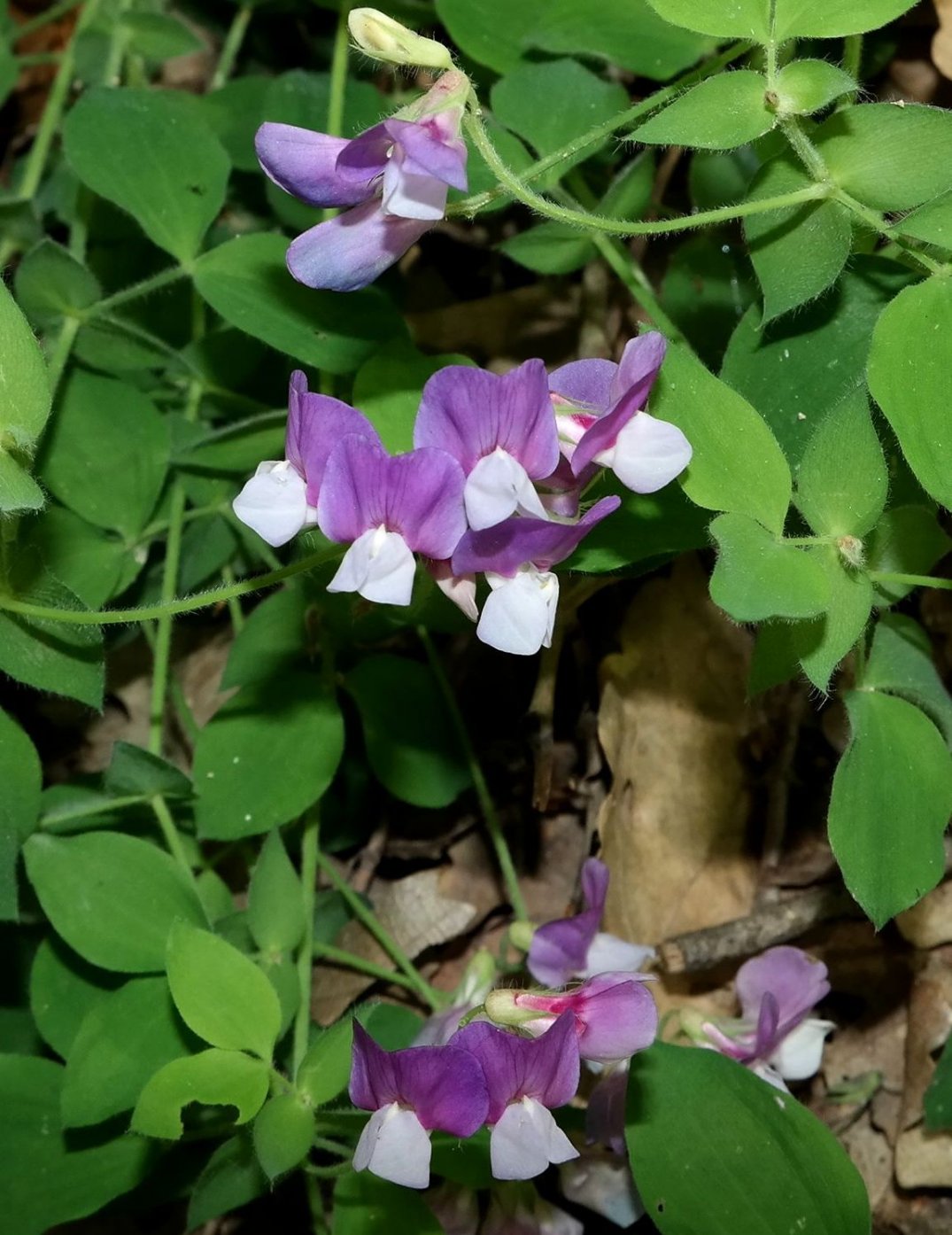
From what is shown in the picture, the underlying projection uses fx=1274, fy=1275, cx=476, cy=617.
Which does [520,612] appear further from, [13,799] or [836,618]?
[13,799]

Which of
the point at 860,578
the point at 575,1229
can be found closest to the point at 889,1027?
the point at 575,1229

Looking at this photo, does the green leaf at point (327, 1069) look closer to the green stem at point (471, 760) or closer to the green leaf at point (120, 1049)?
the green leaf at point (120, 1049)

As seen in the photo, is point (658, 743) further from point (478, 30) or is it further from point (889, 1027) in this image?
point (478, 30)

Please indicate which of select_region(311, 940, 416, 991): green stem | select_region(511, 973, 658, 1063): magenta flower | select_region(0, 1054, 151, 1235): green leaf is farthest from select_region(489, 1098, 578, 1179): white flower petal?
select_region(0, 1054, 151, 1235): green leaf

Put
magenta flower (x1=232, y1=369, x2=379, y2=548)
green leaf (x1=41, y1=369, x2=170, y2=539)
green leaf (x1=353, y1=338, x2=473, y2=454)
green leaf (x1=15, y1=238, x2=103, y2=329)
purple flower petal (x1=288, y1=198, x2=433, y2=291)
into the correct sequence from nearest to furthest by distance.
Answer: magenta flower (x1=232, y1=369, x2=379, y2=548) < purple flower petal (x1=288, y1=198, x2=433, y2=291) < green leaf (x1=353, y1=338, x2=473, y2=454) < green leaf (x1=15, y1=238, x2=103, y2=329) < green leaf (x1=41, y1=369, x2=170, y2=539)

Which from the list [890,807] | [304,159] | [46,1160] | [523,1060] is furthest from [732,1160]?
[304,159]

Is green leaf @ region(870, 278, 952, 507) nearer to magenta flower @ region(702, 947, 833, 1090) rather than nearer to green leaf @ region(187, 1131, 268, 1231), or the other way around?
magenta flower @ region(702, 947, 833, 1090)
